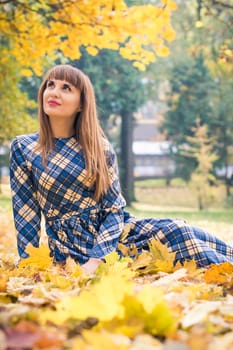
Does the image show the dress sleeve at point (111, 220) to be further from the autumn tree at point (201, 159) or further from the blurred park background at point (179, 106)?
the autumn tree at point (201, 159)

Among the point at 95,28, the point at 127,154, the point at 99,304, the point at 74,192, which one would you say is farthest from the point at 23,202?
the point at 127,154

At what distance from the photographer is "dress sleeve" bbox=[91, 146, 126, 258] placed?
3.01 meters

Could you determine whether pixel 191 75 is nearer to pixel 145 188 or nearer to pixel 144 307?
pixel 145 188

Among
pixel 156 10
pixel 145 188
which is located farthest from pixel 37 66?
pixel 145 188

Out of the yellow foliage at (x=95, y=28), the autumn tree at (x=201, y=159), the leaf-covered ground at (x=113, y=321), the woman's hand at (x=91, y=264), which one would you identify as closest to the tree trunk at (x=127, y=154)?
the autumn tree at (x=201, y=159)

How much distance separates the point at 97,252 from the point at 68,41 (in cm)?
320

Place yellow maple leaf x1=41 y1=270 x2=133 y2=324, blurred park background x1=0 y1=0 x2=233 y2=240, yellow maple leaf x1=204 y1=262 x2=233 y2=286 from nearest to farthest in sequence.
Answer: yellow maple leaf x1=41 y1=270 x2=133 y2=324 < yellow maple leaf x1=204 y1=262 x2=233 y2=286 < blurred park background x1=0 y1=0 x2=233 y2=240

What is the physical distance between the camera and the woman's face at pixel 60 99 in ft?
10.5

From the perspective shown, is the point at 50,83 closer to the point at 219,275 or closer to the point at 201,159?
the point at 219,275

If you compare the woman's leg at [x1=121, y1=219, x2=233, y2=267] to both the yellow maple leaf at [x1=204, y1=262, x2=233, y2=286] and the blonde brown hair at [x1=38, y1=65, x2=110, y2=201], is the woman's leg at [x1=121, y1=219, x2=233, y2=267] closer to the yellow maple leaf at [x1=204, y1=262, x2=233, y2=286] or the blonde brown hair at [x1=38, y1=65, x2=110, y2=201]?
the blonde brown hair at [x1=38, y1=65, x2=110, y2=201]

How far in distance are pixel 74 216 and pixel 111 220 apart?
19cm

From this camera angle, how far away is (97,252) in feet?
9.78

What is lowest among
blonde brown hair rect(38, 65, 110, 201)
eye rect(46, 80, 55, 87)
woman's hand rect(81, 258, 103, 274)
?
woman's hand rect(81, 258, 103, 274)

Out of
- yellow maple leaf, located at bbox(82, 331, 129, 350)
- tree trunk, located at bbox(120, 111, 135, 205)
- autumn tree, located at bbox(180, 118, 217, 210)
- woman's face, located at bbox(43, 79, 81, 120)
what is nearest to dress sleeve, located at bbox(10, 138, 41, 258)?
woman's face, located at bbox(43, 79, 81, 120)
